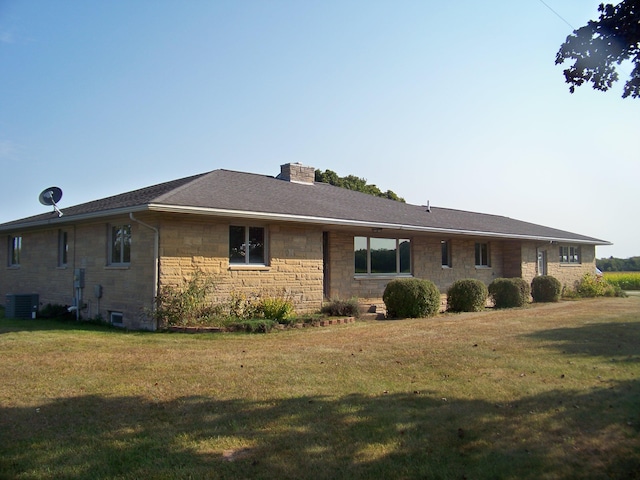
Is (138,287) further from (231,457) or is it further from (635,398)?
(635,398)

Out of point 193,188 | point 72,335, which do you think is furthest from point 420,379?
point 193,188

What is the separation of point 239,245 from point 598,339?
8.88 metres

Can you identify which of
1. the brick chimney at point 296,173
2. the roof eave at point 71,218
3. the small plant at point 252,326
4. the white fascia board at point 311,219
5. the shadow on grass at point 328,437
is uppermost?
the brick chimney at point 296,173

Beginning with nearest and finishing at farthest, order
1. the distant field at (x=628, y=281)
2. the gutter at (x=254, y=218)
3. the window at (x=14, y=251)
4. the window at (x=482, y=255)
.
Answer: the gutter at (x=254, y=218)
the window at (x=14, y=251)
the window at (x=482, y=255)
the distant field at (x=628, y=281)

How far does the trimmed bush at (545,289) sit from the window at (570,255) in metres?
5.55

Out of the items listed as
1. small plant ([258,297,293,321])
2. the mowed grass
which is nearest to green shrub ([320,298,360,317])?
small plant ([258,297,293,321])

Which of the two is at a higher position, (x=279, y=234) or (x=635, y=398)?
(x=279, y=234)

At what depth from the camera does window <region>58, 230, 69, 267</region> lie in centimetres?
1769

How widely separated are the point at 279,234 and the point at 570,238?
60.1 feet

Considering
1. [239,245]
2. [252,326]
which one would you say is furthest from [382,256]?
[252,326]

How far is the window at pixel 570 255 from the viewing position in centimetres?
2834

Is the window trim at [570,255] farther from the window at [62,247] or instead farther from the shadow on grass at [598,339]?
the window at [62,247]

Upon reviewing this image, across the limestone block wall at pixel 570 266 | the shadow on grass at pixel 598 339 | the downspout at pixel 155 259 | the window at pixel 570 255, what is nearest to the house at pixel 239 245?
the downspout at pixel 155 259

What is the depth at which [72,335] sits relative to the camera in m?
12.1
